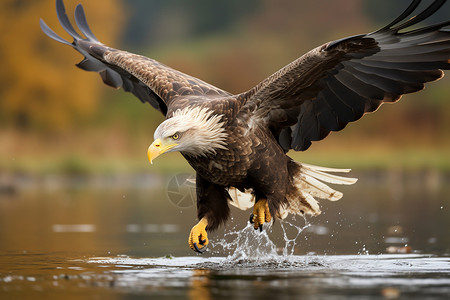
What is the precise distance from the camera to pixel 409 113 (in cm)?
2761

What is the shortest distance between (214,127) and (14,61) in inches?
785

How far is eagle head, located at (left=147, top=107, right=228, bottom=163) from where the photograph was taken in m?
7.42

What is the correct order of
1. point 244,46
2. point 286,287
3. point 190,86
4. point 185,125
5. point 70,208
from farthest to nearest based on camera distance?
point 244,46 → point 70,208 → point 190,86 → point 185,125 → point 286,287

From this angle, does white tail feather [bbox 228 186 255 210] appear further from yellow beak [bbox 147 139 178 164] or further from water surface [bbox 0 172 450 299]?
yellow beak [bbox 147 139 178 164]

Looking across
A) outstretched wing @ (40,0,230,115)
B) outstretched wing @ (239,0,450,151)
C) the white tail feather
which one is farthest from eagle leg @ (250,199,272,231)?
outstretched wing @ (40,0,230,115)

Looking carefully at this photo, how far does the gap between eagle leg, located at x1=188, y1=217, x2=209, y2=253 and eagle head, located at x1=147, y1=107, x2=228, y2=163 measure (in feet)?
2.66

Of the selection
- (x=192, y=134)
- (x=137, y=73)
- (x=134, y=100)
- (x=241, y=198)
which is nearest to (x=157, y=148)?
(x=192, y=134)

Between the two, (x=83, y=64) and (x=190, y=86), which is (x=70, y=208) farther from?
(x=190, y=86)

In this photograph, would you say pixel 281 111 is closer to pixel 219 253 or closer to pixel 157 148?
pixel 157 148

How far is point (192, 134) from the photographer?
7535 mm

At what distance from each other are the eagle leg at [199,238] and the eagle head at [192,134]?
81cm

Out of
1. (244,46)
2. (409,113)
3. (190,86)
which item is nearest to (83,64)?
(190,86)

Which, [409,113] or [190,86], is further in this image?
[409,113]

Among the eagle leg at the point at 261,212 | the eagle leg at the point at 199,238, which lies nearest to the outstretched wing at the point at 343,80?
the eagle leg at the point at 261,212
